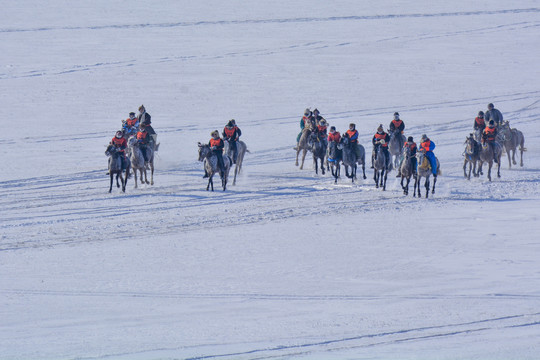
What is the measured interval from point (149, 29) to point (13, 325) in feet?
151

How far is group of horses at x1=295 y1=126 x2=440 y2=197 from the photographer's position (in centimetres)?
2442

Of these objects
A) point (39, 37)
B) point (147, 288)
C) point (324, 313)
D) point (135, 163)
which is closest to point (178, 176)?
point (135, 163)

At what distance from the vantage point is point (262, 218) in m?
22.5

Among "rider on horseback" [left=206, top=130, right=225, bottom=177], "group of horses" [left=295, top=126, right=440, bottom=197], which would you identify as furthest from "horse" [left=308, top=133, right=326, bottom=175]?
"rider on horseback" [left=206, top=130, right=225, bottom=177]

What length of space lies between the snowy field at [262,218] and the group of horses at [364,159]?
478 mm

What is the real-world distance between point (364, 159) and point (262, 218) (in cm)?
497

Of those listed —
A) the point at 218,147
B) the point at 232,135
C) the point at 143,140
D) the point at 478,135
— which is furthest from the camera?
the point at 478,135

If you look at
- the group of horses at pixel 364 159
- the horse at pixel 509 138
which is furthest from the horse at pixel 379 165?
the horse at pixel 509 138

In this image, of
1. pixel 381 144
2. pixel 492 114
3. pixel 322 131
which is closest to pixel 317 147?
pixel 322 131

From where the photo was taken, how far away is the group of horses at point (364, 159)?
24422mm

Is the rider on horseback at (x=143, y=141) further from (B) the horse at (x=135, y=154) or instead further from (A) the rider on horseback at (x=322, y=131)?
(A) the rider on horseback at (x=322, y=131)

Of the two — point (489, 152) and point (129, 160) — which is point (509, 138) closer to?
point (489, 152)

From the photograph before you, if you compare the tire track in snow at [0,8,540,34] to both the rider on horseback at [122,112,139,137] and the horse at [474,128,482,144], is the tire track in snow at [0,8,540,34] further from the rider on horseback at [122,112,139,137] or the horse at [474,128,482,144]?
the horse at [474,128,482,144]

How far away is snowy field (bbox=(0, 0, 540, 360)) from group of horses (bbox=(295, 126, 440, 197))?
0.48 m
